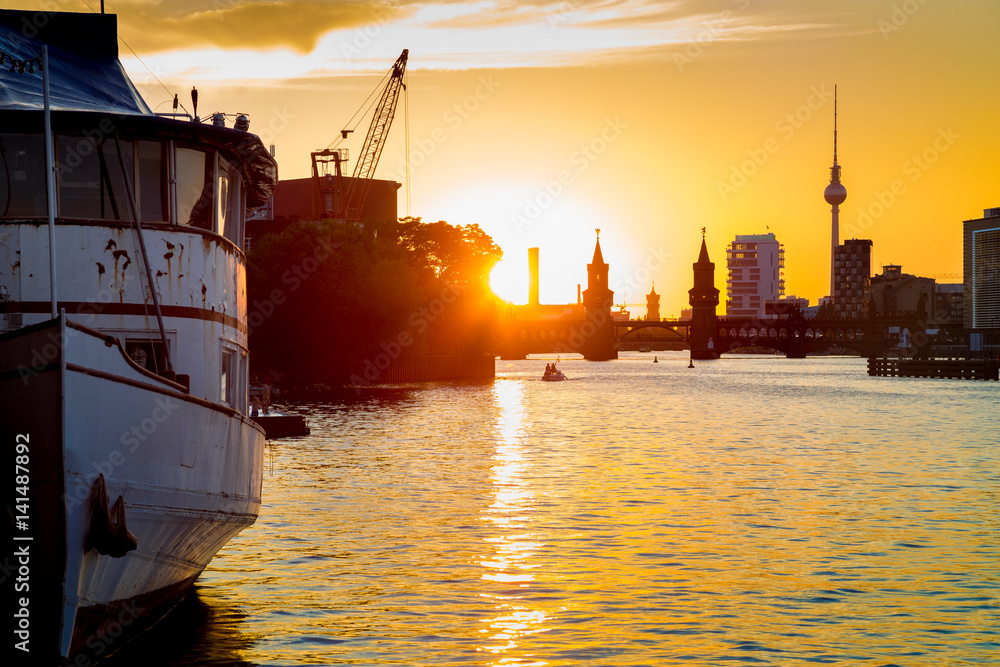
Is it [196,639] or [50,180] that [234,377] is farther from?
[50,180]

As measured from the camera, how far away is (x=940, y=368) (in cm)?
15888

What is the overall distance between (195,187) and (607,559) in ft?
41.3

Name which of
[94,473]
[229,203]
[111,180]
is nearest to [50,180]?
[111,180]

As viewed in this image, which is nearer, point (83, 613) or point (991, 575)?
point (83, 613)

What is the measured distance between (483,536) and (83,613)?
14.5m

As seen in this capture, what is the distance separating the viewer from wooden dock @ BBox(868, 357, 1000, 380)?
15400 centimetres

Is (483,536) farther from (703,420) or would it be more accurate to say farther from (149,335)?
(703,420)

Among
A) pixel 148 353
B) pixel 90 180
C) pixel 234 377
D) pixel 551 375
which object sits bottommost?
pixel 551 375

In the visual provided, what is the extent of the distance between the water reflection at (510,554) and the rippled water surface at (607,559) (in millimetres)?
79

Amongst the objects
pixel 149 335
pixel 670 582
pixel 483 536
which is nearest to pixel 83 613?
pixel 149 335

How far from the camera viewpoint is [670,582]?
21.8 meters

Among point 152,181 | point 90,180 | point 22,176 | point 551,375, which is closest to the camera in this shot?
point 22,176

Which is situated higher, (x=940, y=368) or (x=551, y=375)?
(x=940, y=368)

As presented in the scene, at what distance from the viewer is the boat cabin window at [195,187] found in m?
16.7
